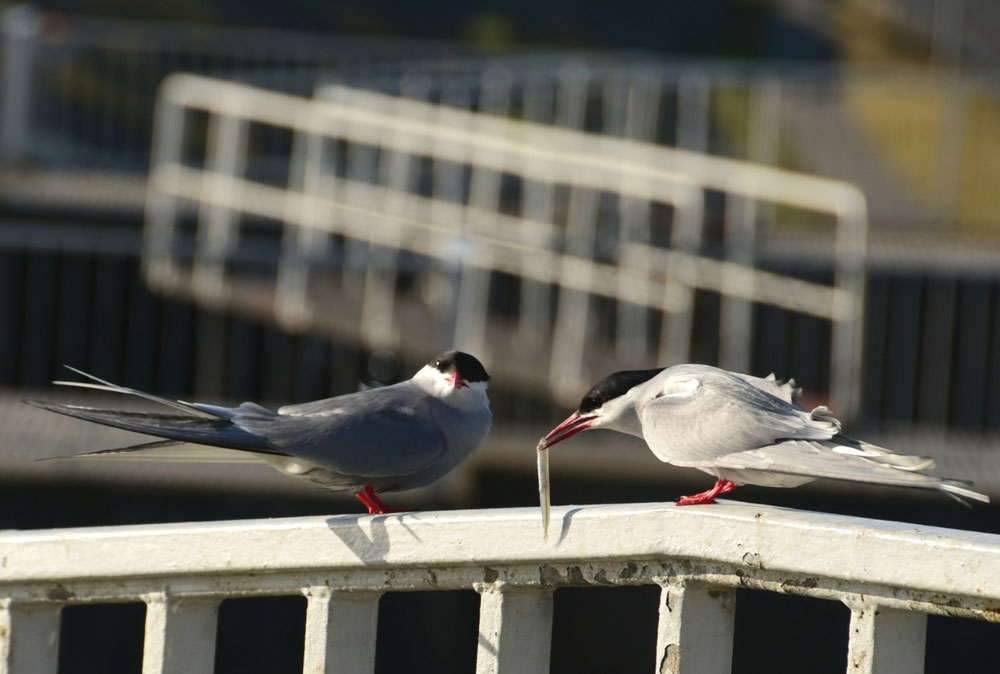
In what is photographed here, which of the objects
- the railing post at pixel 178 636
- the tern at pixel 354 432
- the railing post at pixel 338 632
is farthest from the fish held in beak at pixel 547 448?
the railing post at pixel 178 636

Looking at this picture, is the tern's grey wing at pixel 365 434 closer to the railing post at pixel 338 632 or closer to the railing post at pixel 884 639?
the railing post at pixel 338 632

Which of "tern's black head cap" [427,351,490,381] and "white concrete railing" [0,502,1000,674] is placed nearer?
"white concrete railing" [0,502,1000,674]

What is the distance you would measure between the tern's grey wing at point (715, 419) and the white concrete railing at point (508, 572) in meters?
0.24

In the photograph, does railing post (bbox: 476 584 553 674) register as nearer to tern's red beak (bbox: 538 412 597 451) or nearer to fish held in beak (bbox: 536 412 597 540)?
fish held in beak (bbox: 536 412 597 540)

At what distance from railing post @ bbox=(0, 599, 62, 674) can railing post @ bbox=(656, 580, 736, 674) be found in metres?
1.16

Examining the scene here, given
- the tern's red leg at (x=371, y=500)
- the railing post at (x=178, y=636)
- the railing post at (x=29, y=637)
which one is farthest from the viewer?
the tern's red leg at (x=371, y=500)

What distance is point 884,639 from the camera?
1845mm

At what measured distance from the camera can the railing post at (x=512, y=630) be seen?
211cm

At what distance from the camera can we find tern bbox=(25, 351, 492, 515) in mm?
2305

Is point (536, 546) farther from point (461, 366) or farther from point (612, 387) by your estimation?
point (461, 366)

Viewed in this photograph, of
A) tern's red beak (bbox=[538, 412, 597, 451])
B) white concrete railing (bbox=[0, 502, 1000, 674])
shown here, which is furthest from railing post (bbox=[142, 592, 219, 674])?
tern's red beak (bbox=[538, 412, 597, 451])

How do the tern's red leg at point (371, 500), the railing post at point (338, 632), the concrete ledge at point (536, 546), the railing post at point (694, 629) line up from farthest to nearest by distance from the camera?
the tern's red leg at point (371, 500)
the railing post at point (338, 632)
the railing post at point (694, 629)
the concrete ledge at point (536, 546)

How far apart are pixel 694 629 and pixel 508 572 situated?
0.97 feet

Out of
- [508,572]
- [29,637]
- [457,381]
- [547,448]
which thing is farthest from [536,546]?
[29,637]
